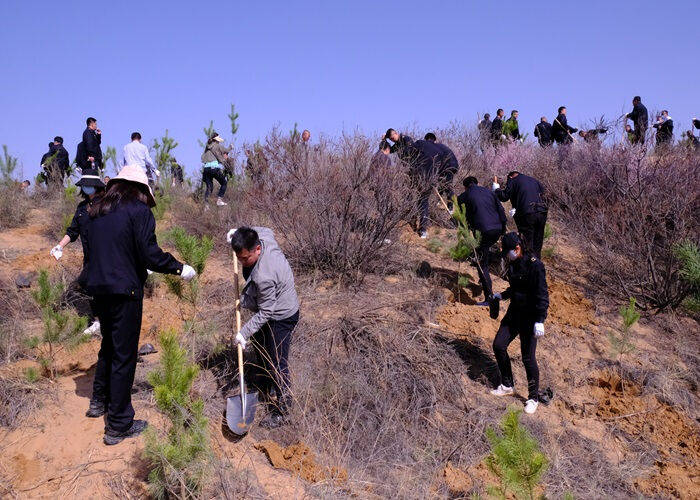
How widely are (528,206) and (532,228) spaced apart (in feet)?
1.20

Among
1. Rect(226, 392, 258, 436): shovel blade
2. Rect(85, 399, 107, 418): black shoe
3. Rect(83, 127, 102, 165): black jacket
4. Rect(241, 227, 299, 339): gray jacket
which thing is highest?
Rect(83, 127, 102, 165): black jacket

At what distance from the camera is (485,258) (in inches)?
272

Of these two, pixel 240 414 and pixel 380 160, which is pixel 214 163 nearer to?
pixel 380 160

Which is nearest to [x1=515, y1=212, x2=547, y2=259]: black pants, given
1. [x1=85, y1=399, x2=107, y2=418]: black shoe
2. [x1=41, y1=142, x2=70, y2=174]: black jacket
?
[x1=85, y1=399, x2=107, y2=418]: black shoe

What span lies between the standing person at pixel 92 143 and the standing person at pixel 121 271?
21.7 ft

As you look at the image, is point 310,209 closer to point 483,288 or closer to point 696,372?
point 483,288

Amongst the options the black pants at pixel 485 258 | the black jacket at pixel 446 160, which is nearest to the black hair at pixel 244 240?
the black pants at pixel 485 258

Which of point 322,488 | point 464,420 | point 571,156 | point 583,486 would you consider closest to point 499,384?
point 464,420

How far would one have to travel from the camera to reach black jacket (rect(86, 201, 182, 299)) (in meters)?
3.64

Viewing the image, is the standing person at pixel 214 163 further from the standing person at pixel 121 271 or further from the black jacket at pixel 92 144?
the standing person at pixel 121 271

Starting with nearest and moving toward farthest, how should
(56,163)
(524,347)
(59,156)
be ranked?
1. (524,347)
2. (56,163)
3. (59,156)

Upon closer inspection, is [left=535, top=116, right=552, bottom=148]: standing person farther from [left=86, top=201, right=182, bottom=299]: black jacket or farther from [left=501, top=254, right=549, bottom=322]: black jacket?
[left=86, top=201, right=182, bottom=299]: black jacket

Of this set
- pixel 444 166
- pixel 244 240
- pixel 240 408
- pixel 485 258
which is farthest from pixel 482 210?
pixel 240 408

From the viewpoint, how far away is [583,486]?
4.37 meters
